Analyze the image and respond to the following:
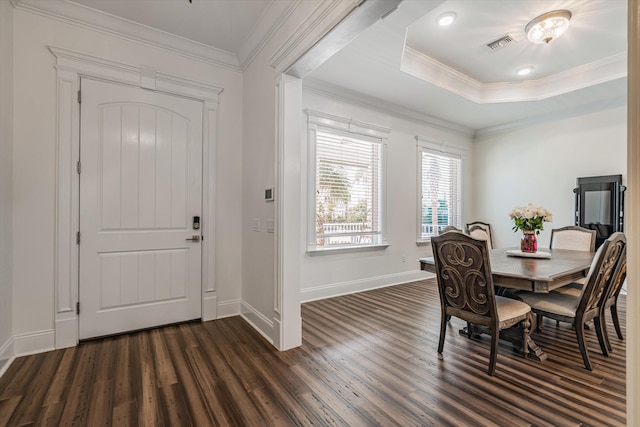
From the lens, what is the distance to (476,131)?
237 inches

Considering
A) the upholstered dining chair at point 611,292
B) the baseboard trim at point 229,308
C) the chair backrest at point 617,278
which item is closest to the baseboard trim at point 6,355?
the baseboard trim at point 229,308

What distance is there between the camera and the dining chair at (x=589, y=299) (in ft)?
6.76

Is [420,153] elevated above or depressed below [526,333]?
above

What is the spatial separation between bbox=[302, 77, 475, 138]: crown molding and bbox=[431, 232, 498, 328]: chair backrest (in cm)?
267

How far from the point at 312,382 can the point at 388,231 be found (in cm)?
308

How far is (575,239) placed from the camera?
3.46m

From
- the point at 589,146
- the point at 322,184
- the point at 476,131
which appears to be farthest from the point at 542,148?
the point at 322,184

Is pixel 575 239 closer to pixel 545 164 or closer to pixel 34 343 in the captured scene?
pixel 545 164

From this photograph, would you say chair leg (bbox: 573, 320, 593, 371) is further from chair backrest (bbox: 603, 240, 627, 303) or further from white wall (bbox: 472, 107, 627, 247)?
white wall (bbox: 472, 107, 627, 247)

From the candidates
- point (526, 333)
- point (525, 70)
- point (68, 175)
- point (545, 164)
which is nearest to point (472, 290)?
point (526, 333)

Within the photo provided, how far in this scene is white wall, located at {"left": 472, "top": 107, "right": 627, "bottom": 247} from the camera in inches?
175

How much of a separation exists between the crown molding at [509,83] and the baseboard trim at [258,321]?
321 cm

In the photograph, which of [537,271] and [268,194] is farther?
[268,194]

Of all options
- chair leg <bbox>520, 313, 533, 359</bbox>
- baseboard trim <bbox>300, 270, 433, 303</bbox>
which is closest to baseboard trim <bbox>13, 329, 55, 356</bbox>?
baseboard trim <bbox>300, 270, 433, 303</bbox>
